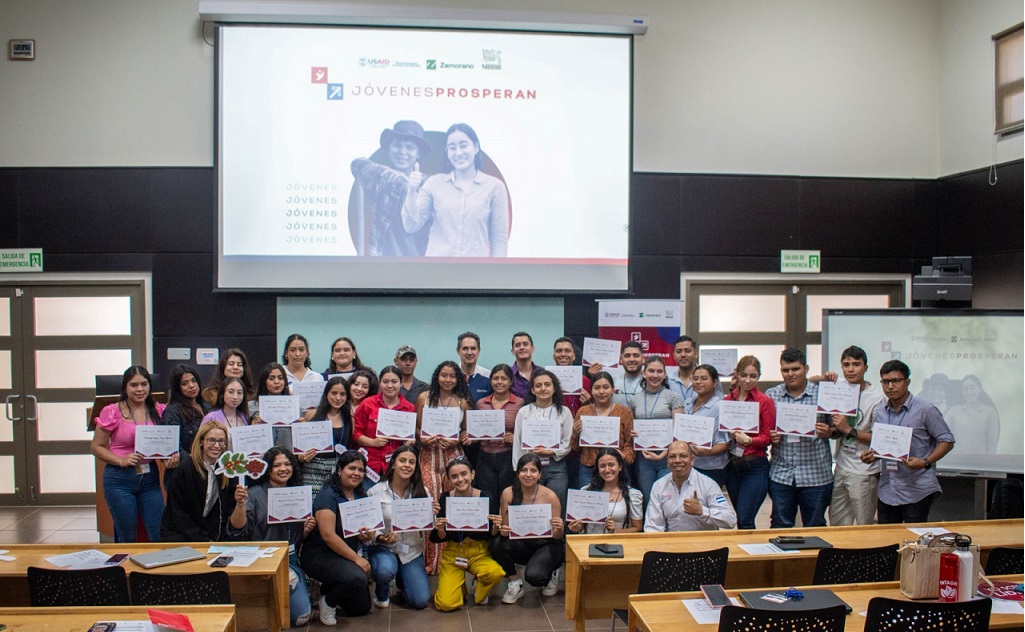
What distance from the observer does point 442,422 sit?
5.06 meters

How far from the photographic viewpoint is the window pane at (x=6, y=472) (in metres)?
7.30

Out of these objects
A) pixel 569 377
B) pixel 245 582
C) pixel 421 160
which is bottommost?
pixel 245 582

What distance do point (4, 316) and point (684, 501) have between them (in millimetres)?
6637

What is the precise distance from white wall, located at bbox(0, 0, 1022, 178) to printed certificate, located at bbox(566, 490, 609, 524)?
4.08 metres

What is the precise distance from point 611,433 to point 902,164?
505cm

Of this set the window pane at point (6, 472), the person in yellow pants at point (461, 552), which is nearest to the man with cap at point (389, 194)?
the person in yellow pants at point (461, 552)

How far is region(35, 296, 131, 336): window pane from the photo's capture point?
7.27 m

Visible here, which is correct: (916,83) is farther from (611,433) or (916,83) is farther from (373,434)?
(373,434)

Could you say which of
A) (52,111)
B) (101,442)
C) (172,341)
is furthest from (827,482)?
(52,111)

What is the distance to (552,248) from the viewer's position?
7.25m

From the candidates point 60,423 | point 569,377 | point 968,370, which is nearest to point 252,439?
point 569,377

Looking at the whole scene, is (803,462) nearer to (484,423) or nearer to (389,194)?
(484,423)

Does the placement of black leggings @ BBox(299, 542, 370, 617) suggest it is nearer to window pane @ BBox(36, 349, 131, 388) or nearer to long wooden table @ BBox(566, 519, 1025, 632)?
long wooden table @ BBox(566, 519, 1025, 632)

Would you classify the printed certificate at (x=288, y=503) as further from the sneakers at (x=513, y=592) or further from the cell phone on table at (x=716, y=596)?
the cell phone on table at (x=716, y=596)
